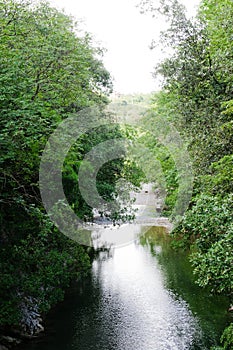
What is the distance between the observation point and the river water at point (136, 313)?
1232cm

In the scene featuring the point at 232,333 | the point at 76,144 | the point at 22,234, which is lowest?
the point at 232,333

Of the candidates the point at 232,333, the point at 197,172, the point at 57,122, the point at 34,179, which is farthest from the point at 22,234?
the point at 232,333

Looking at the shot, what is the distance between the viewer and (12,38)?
11.0m

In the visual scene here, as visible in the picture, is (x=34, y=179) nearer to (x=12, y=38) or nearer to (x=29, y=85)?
(x=29, y=85)

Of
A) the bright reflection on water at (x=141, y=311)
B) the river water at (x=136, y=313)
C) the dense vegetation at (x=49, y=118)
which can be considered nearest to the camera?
the dense vegetation at (x=49, y=118)

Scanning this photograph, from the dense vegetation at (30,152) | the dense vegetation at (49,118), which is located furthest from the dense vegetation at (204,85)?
the dense vegetation at (30,152)

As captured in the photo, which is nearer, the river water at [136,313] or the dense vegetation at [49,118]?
the dense vegetation at [49,118]

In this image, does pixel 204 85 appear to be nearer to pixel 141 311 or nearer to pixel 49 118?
pixel 49 118

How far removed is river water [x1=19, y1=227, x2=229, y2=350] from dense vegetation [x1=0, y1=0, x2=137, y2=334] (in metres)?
1.64

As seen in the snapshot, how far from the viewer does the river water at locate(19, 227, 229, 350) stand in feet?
40.4

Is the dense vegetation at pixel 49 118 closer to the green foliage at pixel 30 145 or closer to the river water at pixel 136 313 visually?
the green foliage at pixel 30 145

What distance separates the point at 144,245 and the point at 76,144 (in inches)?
602

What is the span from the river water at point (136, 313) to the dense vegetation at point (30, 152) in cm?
164

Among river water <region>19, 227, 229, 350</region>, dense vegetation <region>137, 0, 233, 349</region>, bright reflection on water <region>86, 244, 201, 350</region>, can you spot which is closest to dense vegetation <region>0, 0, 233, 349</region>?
dense vegetation <region>137, 0, 233, 349</region>
